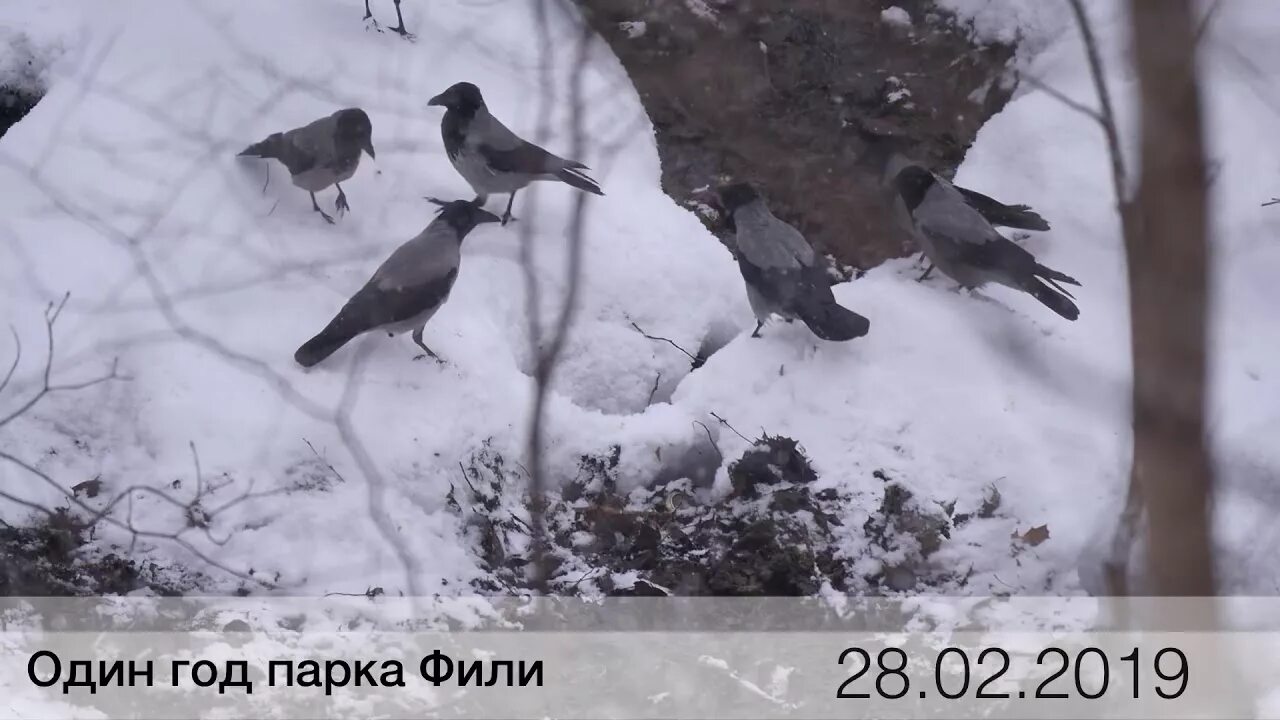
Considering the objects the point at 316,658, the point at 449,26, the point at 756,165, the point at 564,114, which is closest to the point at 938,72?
the point at 756,165

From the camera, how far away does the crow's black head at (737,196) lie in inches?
114

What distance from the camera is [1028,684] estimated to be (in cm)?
220

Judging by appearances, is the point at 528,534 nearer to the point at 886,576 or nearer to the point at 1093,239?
the point at 886,576

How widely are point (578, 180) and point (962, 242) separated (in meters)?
1.22

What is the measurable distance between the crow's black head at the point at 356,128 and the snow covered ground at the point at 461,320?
4.0 inches

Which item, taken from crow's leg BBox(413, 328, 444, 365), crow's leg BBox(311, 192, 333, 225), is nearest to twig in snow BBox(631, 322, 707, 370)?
crow's leg BBox(413, 328, 444, 365)

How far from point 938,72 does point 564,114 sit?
1.34 m

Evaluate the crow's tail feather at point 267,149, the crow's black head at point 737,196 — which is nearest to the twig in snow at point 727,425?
the crow's black head at point 737,196

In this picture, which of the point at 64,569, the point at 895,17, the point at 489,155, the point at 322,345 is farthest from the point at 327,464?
the point at 895,17

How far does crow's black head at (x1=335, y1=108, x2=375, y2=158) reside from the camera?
114 inches

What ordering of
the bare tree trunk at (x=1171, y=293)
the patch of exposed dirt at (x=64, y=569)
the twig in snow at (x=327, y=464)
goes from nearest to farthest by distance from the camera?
the bare tree trunk at (x=1171, y=293)
the patch of exposed dirt at (x=64, y=569)
the twig in snow at (x=327, y=464)

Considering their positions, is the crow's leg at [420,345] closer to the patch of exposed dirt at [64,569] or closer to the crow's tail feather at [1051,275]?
the patch of exposed dirt at [64,569]

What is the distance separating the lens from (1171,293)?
1334 millimetres

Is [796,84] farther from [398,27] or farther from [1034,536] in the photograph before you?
[1034,536]
